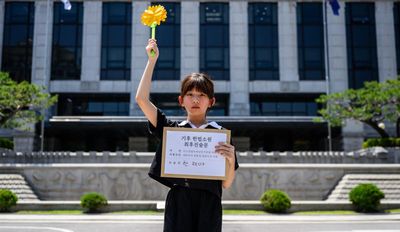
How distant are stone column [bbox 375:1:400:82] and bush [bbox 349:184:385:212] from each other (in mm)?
28439

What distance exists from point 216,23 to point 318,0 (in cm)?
1124

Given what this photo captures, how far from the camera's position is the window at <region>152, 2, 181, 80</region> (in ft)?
144

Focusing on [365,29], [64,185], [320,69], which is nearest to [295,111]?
[320,69]

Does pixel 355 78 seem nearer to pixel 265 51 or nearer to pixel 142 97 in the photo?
pixel 265 51

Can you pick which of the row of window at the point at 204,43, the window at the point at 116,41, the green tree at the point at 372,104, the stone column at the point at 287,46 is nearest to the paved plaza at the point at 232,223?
the green tree at the point at 372,104

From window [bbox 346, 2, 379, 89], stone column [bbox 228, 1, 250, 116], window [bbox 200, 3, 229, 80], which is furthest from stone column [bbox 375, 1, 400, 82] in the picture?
window [bbox 200, 3, 229, 80]

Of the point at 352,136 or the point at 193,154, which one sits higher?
the point at 352,136

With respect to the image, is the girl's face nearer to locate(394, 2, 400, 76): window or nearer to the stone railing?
the stone railing

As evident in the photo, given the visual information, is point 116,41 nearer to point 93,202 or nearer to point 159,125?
point 93,202

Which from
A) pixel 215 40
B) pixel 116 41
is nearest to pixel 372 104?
pixel 215 40

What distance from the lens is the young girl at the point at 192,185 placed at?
3.44 metres

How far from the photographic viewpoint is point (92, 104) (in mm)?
43875

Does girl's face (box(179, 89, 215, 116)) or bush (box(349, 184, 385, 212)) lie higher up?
girl's face (box(179, 89, 215, 116))

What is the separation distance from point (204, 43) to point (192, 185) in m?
41.7
